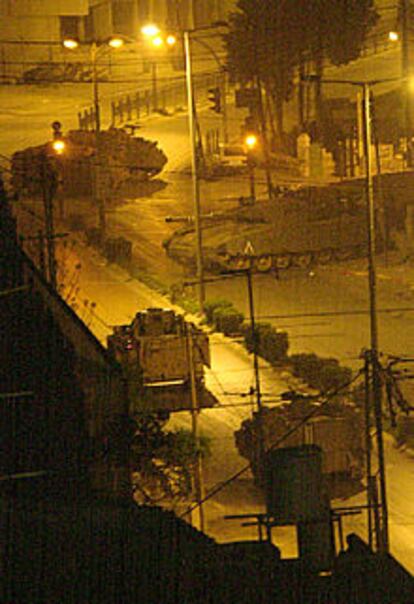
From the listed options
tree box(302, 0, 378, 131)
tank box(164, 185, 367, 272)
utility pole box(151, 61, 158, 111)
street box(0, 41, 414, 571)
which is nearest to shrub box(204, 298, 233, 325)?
street box(0, 41, 414, 571)

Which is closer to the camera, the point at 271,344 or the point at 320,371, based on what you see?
the point at 320,371

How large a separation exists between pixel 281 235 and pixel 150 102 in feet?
87.1

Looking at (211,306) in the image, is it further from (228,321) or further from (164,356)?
(164,356)

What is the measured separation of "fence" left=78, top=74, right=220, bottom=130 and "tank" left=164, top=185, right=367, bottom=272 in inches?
689

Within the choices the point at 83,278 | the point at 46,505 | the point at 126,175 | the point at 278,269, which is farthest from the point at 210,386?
the point at 126,175

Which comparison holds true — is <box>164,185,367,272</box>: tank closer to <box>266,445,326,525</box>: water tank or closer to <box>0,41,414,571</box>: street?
<box>0,41,414,571</box>: street

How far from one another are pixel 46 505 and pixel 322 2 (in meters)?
50.4

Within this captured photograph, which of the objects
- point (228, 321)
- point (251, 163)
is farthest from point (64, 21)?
point (228, 321)

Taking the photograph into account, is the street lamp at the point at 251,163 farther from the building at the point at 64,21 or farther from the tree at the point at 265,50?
the building at the point at 64,21

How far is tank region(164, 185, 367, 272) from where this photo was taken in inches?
1622

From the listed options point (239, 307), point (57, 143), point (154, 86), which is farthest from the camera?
point (154, 86)

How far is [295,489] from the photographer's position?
13.2 m

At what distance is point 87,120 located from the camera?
60.4 metres

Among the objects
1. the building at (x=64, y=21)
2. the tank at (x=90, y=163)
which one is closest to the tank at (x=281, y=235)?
the tank at (x=90, y=163)
